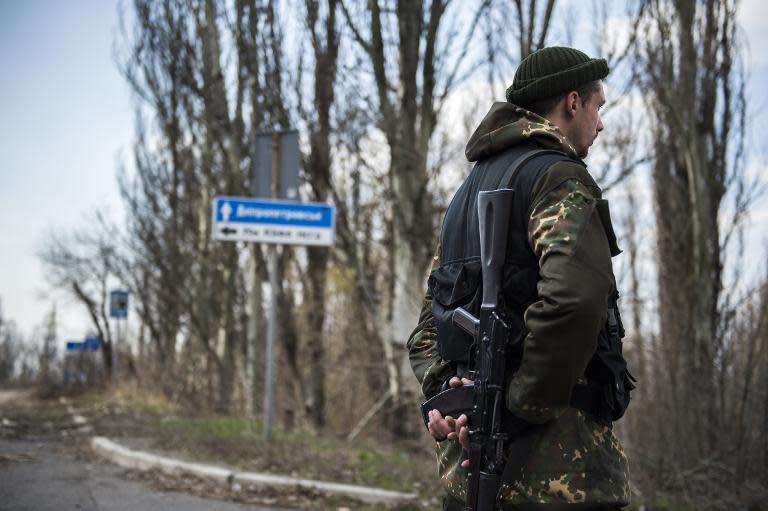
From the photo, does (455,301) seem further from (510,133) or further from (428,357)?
(510,133)

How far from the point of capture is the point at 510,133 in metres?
2.36

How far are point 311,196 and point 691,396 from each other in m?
6.40

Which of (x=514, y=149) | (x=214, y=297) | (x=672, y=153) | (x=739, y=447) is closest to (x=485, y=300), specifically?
(x=514, y=149)

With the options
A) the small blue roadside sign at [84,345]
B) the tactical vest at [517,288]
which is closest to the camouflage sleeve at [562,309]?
the tactical vest at [517,288]

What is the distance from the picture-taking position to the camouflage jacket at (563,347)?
200 centimetres

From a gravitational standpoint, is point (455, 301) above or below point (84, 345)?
below

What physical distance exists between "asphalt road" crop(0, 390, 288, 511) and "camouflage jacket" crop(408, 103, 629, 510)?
175 inches

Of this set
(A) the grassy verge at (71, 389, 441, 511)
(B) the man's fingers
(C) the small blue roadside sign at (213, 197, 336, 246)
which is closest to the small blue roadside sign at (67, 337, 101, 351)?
(A) the grassy verge at (71, 389, 441, 511)

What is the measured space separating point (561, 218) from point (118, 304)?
2179 centimetres

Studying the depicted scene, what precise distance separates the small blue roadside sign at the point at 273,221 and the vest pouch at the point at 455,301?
6.11 m

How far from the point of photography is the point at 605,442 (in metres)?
2.17

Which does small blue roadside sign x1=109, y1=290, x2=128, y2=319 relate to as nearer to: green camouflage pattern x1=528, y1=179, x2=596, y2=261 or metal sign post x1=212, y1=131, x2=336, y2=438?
metal sign post x1=212, y1=131, x2=336, y2=438

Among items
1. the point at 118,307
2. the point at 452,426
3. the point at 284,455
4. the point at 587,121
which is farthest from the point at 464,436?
the point at 118,307

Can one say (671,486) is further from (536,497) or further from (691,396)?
(536,497)
